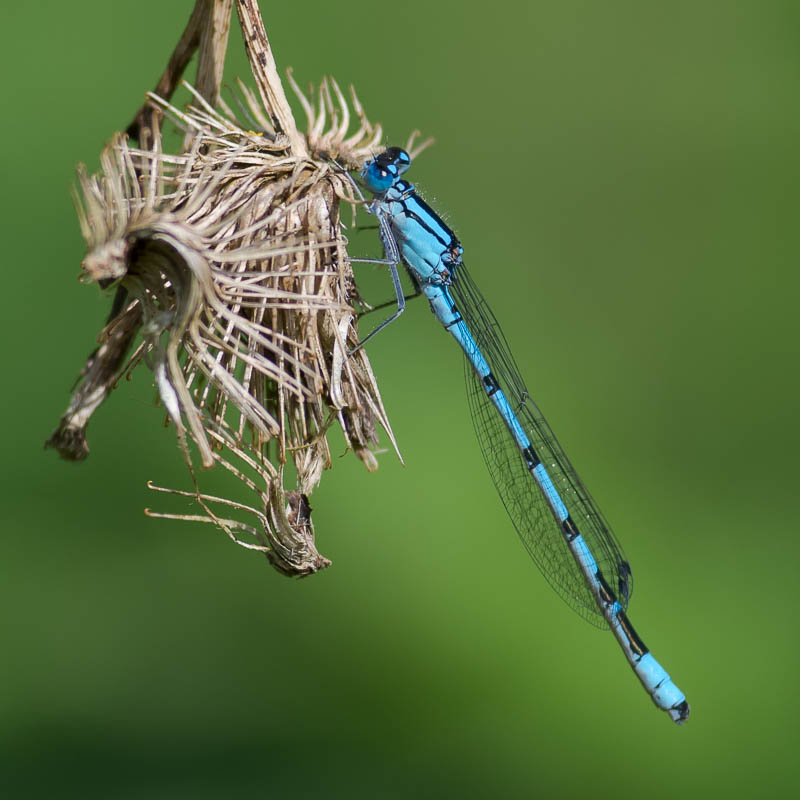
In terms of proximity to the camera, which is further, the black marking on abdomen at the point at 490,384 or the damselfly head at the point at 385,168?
the black marking on abdomen at the point at 490,384

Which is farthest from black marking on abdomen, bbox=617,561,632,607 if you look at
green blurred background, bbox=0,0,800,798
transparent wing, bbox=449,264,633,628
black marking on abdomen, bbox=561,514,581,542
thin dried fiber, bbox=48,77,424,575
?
thin dried fiber, bbox=48,77,424,575

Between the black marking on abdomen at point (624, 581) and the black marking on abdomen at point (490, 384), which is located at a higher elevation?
the black marking on abdomen at point (490, 384)

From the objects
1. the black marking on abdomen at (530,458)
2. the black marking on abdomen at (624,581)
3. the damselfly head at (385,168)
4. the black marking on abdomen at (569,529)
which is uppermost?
the damselfly head at (385,168)

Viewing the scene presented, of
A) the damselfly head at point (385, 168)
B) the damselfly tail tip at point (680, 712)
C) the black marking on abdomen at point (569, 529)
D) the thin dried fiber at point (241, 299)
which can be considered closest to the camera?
the thin dried fiber at point (241, 299)

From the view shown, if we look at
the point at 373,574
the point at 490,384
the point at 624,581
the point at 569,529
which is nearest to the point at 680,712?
the point at 624,581

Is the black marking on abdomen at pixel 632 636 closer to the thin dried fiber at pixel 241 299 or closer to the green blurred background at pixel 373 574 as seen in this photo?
the green blurred background at pixel 373 574

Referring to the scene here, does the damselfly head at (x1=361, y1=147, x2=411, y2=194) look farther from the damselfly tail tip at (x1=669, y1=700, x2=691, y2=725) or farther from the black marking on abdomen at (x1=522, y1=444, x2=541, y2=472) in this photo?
the damselfly tail tip at (x1=669, y1=700, x2=691, y2=725)

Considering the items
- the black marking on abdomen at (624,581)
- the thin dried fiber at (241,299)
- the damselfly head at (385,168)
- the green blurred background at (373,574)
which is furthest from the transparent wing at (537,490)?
the thin dried fiber at (241,299)
